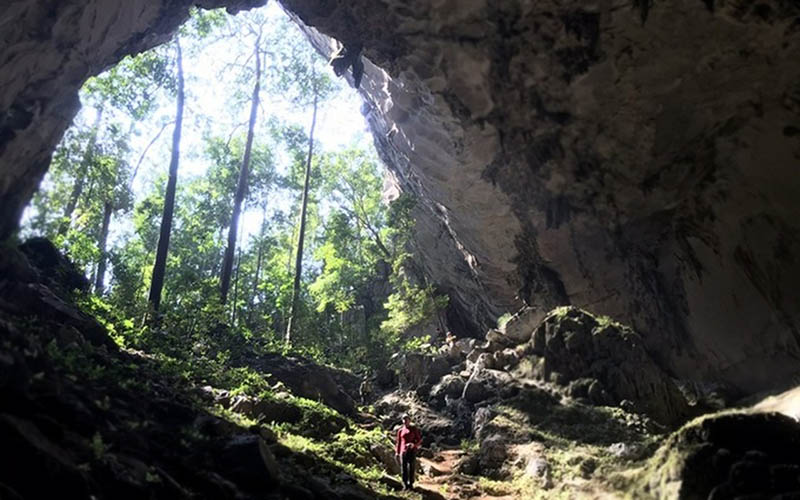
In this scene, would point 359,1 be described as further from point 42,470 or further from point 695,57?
point 42,470

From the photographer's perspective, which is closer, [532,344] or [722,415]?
[722,415]

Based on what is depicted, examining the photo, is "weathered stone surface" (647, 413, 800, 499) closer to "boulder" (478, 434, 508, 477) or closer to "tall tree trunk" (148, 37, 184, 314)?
"boulder" (478, 434, 508, 477)

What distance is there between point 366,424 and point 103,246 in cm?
1425

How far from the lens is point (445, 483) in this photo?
30.7ft

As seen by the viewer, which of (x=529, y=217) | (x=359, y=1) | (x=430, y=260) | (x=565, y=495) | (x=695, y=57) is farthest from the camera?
(x=430, y=260)

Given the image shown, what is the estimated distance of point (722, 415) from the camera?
6.37m

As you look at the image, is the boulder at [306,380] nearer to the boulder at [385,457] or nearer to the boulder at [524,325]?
the boulder at [385,457]

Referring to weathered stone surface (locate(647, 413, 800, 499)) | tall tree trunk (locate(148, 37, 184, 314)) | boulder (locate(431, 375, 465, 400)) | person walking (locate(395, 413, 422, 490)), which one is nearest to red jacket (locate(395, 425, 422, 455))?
person walking (locate(395, 413, 422, 490))

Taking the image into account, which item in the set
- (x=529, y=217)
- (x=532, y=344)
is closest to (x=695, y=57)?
(x=529, y=217)

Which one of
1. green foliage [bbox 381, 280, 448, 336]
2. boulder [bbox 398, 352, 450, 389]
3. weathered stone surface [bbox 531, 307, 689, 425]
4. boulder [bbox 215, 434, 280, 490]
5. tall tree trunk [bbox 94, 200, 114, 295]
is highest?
tall tree trunk [bbox 94, 200, 114, 295]

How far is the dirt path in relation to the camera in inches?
342

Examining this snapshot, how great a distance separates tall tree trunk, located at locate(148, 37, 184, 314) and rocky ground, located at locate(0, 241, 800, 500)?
3180 millimetres

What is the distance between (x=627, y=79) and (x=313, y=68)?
16.3 m

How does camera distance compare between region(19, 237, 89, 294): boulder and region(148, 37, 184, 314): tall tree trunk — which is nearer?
region(19, 237, 89, 294): boulder
